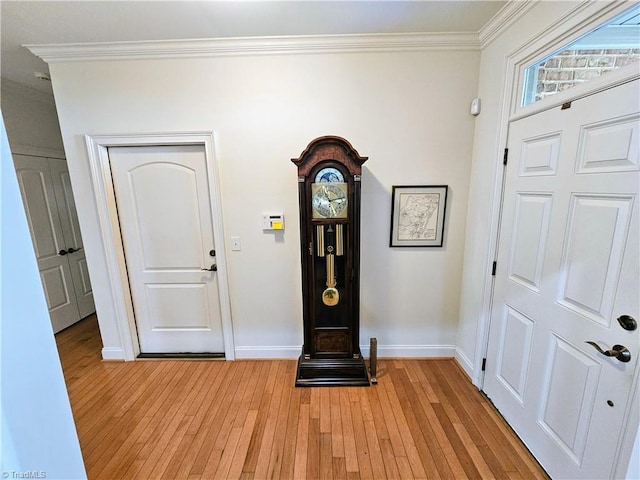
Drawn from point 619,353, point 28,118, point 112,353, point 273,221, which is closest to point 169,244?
point 273,221

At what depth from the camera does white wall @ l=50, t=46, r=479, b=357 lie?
6.45ft

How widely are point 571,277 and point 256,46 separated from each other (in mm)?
2442

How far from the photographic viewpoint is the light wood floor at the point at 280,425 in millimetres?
1469

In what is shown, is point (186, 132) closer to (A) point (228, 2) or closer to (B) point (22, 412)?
(A) point (228, 2)

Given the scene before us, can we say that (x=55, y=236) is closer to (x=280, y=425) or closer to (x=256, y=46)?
(x=256, y=46)

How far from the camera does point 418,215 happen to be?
2145mm

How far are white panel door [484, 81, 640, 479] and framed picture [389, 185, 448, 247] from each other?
1.57 ft

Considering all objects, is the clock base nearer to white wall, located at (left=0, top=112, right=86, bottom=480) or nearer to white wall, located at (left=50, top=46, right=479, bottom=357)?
white wall, located at (left=50, top=46, right=479, bottom=357)

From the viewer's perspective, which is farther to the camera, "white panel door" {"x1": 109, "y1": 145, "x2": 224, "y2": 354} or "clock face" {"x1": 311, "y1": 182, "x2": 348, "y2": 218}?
"white panel door" {"x1": 109, "y1": 145, "x2": 224, "y2": 354}

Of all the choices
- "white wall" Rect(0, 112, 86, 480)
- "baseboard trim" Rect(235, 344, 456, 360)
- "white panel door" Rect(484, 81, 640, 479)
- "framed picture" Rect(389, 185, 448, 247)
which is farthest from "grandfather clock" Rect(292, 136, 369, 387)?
"white wall" Rect(0, 112, 86, 480)

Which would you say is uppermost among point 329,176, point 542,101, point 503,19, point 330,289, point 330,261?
point 503,19

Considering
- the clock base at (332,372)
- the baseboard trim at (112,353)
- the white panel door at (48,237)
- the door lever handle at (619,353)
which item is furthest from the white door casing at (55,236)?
the door lever handle at (619,353)

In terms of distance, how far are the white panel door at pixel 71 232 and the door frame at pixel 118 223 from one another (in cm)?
135

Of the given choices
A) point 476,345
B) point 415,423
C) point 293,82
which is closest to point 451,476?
point 415,423
